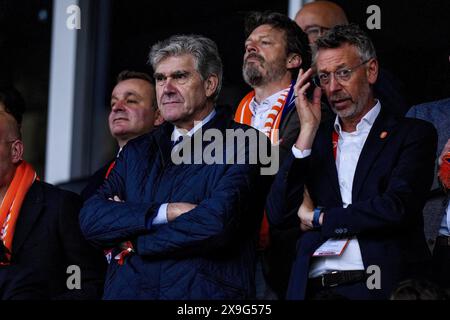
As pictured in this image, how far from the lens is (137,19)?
8297mm

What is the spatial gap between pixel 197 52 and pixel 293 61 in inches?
29.6

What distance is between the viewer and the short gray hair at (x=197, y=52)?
5664mm

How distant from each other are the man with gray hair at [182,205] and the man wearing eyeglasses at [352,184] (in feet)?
0.70

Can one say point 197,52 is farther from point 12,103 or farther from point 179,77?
point 12,103

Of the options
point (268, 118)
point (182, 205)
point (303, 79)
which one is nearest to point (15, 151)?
point (182, 205)

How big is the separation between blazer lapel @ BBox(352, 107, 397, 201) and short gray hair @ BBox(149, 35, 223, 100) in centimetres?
85

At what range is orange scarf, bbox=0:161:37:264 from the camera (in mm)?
5727

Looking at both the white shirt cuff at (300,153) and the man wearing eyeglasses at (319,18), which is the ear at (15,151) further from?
the man wearing eyeglasses at (319,18)

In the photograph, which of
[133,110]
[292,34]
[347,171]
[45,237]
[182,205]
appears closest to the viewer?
[182,205]

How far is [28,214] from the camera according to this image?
5.79 meters

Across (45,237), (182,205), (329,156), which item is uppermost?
(329,156)

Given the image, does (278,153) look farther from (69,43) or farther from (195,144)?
(69,43)

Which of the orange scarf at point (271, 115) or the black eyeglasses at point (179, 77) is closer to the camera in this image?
the black eyeglasses at point (179, 77)

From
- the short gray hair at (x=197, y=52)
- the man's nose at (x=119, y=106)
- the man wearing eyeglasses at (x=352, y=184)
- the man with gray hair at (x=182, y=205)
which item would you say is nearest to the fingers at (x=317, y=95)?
the man wearing eyeglasses at (x=352, y=184)
